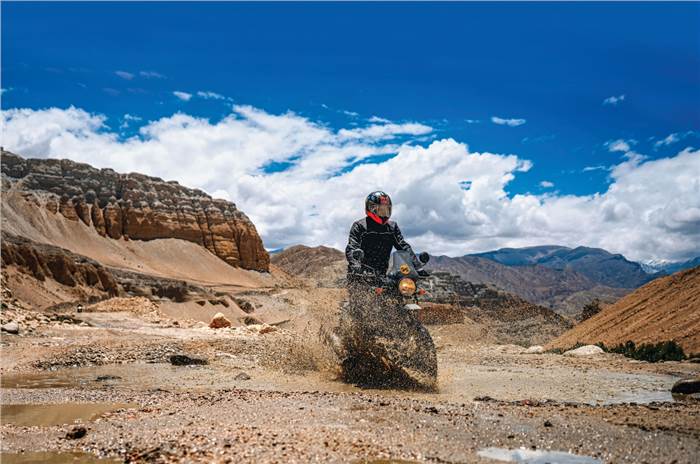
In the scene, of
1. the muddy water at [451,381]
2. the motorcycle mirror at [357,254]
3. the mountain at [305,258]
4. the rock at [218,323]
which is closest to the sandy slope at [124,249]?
the mountain at [305,258]

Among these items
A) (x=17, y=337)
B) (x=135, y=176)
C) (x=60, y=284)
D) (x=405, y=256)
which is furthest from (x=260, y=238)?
(x=405, y=256)

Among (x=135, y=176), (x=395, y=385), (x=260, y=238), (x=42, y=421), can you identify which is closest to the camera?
(x=42, y=421)

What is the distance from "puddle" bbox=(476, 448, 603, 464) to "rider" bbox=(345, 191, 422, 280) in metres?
5.17

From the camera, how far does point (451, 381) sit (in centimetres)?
1031

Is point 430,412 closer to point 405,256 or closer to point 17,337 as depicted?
point 405,256

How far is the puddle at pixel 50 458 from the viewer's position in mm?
5364

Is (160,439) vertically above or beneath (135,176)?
beneath

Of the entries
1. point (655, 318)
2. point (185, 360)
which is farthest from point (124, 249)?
point (655, 318)

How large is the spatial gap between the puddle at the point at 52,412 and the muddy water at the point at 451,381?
1789 mm

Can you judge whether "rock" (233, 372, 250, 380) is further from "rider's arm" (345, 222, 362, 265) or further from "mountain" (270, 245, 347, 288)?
"mountain" (270, 245, 347, 288)

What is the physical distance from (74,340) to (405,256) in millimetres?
12632

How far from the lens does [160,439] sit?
5.61 meters

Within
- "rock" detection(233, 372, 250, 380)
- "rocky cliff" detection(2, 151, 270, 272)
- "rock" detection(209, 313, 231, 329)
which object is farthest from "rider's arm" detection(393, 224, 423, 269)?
"rocky cliff" detection(2, 151, 270, 272)

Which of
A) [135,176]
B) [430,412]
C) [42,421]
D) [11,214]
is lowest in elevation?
[42,421]
